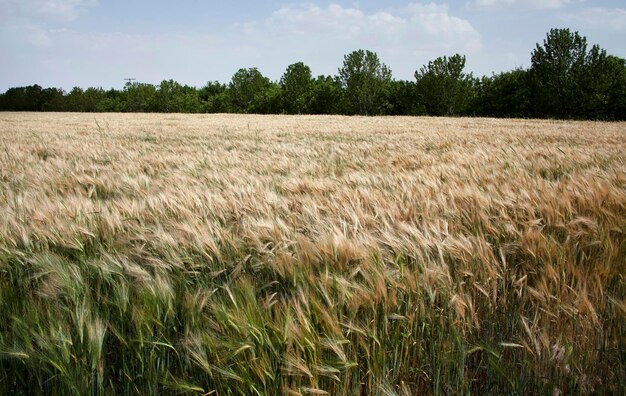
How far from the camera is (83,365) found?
1.13 meters

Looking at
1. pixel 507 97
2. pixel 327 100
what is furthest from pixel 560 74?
pixel 327 100

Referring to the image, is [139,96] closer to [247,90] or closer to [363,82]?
[247,90]

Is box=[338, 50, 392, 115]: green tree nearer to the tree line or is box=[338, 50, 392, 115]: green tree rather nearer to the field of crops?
the tree line

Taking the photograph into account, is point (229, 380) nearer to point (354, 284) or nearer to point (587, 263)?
point (354, 284)

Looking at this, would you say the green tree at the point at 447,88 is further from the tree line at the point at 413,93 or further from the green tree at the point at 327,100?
the green tree at the point at 327,100

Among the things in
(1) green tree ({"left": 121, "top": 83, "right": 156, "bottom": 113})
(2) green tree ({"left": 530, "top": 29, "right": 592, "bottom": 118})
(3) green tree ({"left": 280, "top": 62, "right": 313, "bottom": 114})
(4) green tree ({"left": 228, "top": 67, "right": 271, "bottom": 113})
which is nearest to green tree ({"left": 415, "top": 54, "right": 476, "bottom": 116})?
(2) green tree ({"left": 530, "top": 29, "right": 592, "bottom": 118})

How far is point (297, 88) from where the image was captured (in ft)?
220

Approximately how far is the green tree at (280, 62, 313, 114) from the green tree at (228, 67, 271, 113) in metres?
6.54

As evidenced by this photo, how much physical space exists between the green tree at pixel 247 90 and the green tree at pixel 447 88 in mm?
31235

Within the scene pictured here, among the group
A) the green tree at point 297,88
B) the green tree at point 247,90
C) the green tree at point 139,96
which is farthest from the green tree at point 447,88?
the green tree at point 139,96

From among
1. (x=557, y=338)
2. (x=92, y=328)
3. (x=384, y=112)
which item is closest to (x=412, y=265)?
(x=557, y=338)

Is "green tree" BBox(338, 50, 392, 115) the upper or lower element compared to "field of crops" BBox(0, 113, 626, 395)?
upper

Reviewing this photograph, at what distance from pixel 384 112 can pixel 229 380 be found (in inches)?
2570

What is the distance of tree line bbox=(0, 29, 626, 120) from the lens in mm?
45562
